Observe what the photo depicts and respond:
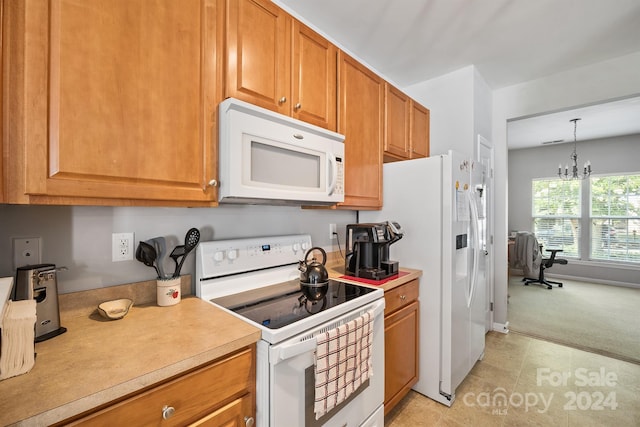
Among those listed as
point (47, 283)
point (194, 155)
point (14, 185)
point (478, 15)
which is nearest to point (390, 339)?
point (194, 155)

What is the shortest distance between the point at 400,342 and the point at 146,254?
1537 millimetres

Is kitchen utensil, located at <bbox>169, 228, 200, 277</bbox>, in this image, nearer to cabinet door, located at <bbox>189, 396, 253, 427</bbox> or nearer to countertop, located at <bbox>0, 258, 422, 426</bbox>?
countertop, located at <bbox>0, 258, 422, 426</bbox>

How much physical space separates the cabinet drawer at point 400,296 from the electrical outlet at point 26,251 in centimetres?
161

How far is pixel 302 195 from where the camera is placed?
147 cm

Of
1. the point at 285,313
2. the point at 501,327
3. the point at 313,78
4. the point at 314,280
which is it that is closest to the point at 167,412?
the point at 285,313

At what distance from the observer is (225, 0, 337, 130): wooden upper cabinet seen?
1277 mm

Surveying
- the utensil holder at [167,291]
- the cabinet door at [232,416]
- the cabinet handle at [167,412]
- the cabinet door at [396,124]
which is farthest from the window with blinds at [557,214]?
the cabinet handle at [167,412]

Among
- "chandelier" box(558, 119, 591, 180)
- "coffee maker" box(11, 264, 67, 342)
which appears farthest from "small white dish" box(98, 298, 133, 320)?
"chandelier" box(558, 119, 591, 180)

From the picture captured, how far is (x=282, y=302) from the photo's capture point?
1.39m

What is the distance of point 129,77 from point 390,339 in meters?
1.81

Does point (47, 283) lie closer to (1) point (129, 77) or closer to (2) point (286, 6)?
(1) point (129, 77)

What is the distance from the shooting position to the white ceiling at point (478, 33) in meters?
1.95

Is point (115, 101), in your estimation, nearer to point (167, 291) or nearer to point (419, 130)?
point (167, 291)

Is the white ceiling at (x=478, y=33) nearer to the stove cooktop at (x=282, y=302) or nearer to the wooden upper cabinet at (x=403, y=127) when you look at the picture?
the wooden upper cabinet at (x=403, y=127)
